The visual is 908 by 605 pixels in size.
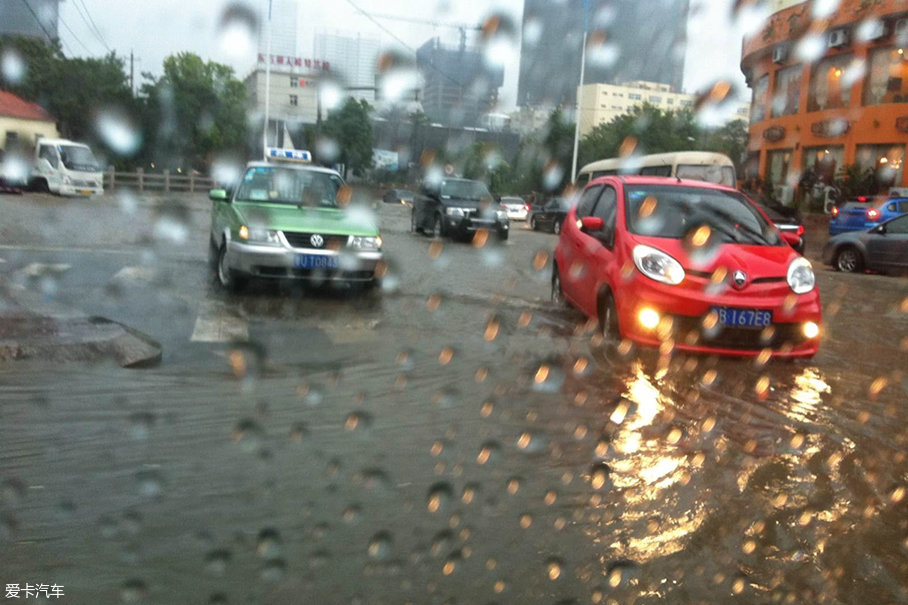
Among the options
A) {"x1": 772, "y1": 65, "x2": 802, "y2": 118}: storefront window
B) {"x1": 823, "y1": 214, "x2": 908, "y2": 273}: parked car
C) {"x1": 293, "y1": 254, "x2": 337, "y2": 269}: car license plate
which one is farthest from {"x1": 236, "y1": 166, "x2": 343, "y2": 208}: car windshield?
{"x1": 772, "y1": 65, "x2": 802, "y2": 118}: storefront window

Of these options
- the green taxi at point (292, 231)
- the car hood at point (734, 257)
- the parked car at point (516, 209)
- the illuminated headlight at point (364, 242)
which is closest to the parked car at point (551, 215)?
the parked car at point (516, 209)

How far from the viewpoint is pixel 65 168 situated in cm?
2488

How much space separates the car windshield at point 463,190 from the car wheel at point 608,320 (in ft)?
38.3

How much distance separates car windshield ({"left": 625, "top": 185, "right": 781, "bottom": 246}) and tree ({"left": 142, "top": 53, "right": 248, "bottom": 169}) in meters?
12.2

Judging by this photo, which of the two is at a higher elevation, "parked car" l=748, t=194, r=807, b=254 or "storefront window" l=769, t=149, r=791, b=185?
"storefront window" l=769, t=149, r=791, b=185

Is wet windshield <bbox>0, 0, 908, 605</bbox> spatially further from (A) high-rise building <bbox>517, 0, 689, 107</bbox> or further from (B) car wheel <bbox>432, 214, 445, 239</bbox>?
(B) car wheel <bbox>432, 214, 445, 239</bbox>

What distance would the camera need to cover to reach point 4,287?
7.20 metres

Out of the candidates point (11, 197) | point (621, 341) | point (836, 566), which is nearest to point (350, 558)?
point (836, 566)

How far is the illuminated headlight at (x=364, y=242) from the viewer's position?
8008 millimetres

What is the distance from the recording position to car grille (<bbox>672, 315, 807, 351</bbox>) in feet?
18.7

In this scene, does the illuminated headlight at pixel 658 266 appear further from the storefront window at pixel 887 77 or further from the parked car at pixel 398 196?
the storefront window at pixel 887 77

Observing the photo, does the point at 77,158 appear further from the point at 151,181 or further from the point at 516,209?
the point at 516,209

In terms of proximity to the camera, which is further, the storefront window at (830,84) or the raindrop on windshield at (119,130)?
the storefront window at (830,84)

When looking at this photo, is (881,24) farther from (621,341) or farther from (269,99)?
(621,341)
